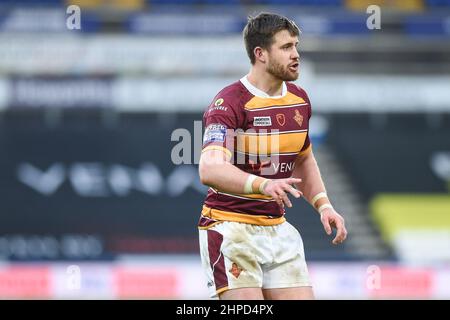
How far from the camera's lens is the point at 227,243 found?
237 inches

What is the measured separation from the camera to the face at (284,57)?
6.15 m

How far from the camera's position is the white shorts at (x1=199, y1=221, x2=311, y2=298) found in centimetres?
598

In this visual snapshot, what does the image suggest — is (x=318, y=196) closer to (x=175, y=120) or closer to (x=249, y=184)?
(x=249, y=184)

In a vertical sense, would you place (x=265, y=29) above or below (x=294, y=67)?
above

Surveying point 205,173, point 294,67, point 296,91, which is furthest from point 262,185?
point 296,91

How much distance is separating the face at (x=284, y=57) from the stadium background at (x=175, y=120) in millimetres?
12998

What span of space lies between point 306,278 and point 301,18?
1488 cm

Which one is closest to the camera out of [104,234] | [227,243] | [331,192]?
[227,243]

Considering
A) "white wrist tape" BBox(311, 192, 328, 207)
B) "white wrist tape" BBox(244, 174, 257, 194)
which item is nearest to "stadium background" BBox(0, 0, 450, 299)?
"white wrist tape" BBox(311, 192, 328, 207)

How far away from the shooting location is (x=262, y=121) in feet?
20.0

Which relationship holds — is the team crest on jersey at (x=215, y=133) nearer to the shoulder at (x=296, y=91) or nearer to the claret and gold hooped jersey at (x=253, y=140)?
the claret and gold hooped jersey at (x=253, y=140)

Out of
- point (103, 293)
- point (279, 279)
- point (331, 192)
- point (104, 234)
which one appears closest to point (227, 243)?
point (279, 279)

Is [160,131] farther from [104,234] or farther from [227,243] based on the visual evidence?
[227,243]

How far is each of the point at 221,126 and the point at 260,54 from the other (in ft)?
2.07
